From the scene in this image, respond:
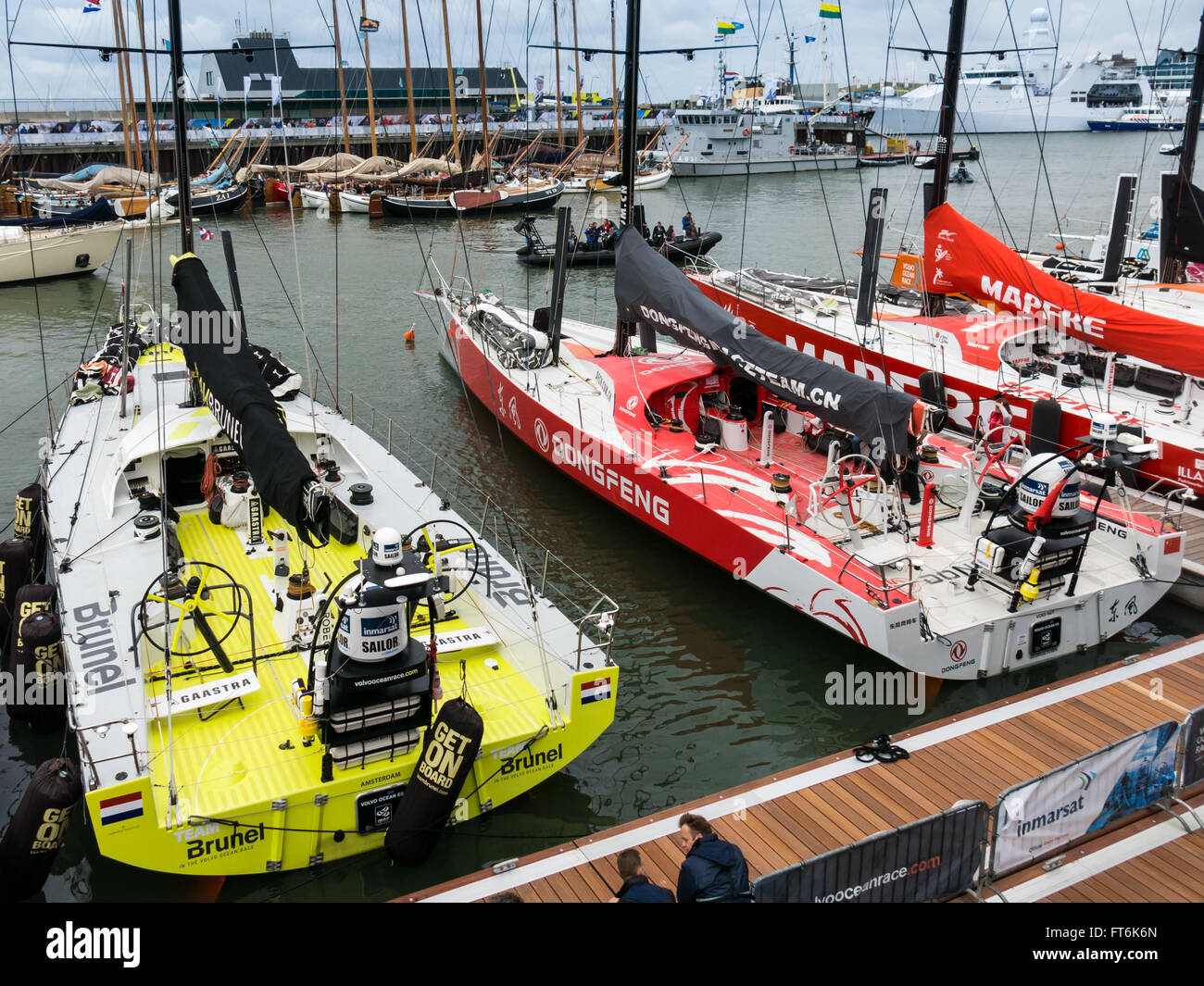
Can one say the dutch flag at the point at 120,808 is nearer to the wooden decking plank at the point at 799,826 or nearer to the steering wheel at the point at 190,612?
the steering wheel at the point at 190,612

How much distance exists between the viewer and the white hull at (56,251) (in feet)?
93.8

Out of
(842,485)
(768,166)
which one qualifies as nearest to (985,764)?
(842,485)

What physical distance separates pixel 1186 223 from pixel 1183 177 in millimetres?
694

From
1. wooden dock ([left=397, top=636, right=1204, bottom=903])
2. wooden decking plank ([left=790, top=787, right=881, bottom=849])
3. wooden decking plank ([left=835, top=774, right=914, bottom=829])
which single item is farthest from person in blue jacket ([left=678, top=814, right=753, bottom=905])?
wooden decking plank ([left=835, top=774, right=914, bottom=829])

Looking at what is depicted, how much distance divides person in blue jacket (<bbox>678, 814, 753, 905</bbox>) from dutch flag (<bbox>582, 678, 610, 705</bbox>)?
1.98 m

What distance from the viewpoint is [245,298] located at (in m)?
28.1

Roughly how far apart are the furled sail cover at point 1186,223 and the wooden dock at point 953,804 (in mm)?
9045

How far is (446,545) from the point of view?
30.9 ft

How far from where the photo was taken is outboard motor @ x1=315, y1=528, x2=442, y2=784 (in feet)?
21.8

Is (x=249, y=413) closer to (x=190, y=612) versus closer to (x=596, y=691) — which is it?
(x=190, y=612)

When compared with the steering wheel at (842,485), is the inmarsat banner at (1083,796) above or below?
below

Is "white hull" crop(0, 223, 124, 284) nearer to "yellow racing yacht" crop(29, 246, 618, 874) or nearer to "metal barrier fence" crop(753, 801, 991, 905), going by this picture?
"yellow racing yacht" crop(29, 246, 618, 874)

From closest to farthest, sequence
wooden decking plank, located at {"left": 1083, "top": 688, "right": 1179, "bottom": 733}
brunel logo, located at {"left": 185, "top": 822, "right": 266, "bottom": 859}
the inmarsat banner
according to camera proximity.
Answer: the inmarsat banner, brunel logo, located at {"left": 185, "top": 822, "right": 266, "bottom": 859}, wooden decking plank, located at {"left": 1083, "top": 688, "right": 1179, "bottom": 733}

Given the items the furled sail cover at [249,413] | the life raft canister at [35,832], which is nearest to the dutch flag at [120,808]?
the life raft canister at [35,832]
